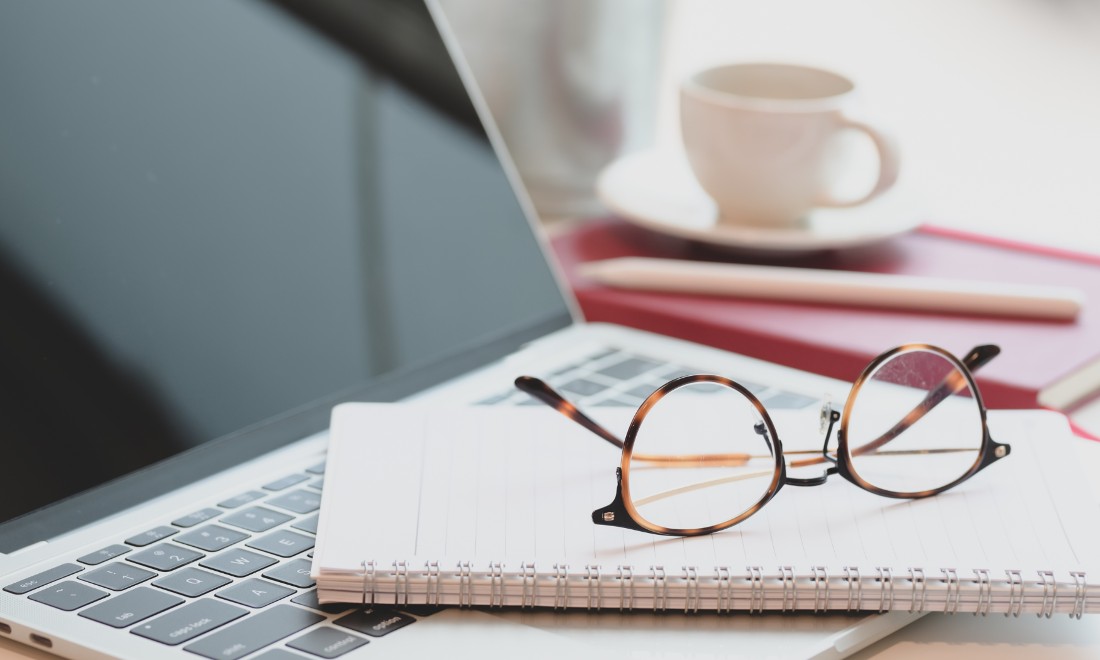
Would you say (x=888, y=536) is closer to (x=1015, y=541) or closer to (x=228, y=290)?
(x=1015, y=541)

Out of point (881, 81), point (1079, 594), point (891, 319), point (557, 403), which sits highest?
point (881, 81)

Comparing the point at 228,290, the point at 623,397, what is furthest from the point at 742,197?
the point at 228,290

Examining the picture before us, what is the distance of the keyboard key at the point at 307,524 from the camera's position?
1.63 feet

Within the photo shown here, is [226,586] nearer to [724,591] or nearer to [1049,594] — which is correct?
[724,591]

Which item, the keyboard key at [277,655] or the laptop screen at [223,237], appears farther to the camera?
the laptop screen at [223,237]

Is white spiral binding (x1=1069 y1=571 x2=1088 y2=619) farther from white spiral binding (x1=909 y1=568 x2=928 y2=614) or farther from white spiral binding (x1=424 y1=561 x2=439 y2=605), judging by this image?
white spiral binding (x1=424 y1=561 x2=439 y2=605)

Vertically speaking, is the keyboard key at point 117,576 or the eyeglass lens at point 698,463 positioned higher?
the eyeglass lens at point 698,463

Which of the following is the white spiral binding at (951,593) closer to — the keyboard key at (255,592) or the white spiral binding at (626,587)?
the white spiral binding at (626,587)

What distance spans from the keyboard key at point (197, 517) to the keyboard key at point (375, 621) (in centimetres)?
10

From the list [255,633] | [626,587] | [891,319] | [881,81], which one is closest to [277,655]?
[255,633]

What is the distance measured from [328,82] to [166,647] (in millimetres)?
363

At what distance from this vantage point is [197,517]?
51 centimetres

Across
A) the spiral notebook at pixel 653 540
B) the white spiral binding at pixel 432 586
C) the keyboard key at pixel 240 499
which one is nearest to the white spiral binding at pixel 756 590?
the spiral notebook at pixel 653 540

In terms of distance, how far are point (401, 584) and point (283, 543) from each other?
0.24ft
